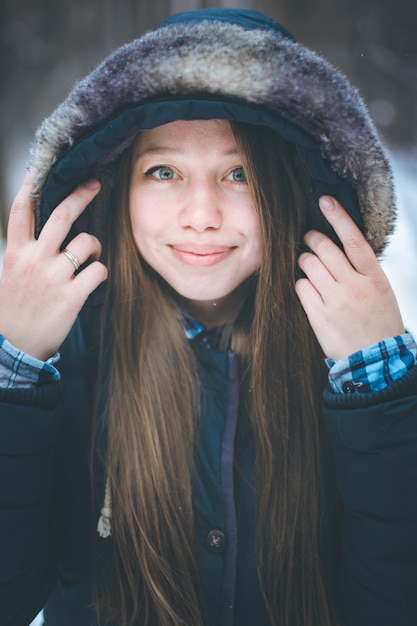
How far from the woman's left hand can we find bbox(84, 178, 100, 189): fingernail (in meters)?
0.55

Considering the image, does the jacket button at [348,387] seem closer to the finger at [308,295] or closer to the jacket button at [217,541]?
the finger at [308,295]

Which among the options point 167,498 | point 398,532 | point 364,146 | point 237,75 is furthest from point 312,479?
point 237,75

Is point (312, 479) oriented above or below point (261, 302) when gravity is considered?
below

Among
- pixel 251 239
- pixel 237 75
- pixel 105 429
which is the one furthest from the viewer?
pixel 105 429

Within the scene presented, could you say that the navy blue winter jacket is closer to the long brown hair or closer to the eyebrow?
the long brown hair

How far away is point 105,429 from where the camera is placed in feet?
4.23

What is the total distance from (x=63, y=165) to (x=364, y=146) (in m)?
0.66

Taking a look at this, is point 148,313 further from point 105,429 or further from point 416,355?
point 416,355

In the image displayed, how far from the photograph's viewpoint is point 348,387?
1.07 m

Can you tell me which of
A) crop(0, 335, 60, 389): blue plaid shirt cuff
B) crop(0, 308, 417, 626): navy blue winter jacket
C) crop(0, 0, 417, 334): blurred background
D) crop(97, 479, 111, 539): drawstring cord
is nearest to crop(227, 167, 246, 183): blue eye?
crop(0, 308, 417, 626): navy blue winter jacket

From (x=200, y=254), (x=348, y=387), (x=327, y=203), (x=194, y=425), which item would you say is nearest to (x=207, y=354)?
(x=194, y=425)

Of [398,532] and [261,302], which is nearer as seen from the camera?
[398,532]

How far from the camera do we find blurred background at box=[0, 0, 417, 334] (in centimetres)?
428

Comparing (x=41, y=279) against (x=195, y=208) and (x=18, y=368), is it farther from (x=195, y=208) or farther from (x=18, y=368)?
(x=195, y=208)
